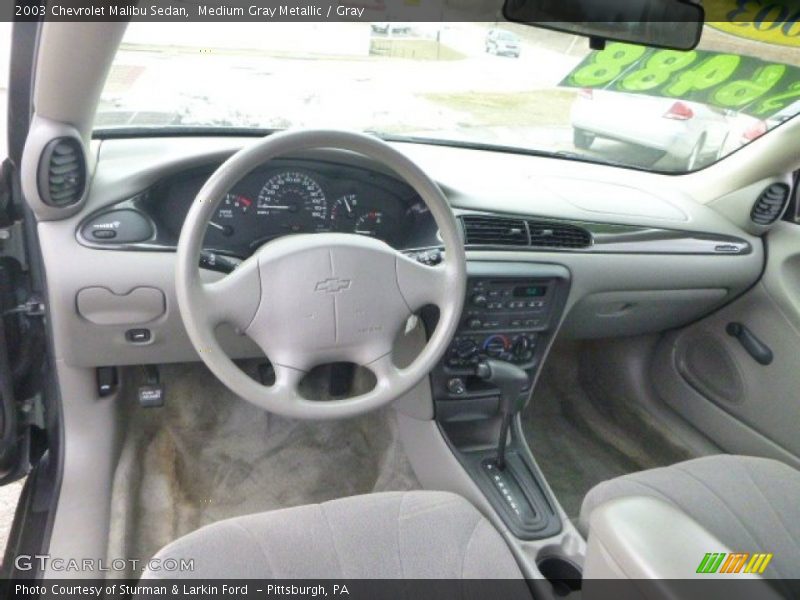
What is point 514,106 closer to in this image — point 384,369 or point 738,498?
point 384,369

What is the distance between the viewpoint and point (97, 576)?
194 cm

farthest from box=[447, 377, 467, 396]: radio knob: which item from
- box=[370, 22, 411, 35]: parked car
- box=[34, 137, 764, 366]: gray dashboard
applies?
box=[370, 22, 411, 35]: parked car

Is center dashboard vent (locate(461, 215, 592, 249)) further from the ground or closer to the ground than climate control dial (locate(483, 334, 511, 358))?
further from the ground

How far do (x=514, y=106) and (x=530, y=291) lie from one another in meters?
0.75

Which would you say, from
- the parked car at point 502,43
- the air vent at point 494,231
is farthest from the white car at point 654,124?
the air vent at point 494,231

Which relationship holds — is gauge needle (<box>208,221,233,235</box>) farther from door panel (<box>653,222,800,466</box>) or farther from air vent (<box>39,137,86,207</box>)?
door panel (<box>653,222,800,466</box>)

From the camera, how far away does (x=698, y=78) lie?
2502 mm

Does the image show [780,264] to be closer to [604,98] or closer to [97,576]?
[604,98]

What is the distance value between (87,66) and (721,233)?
2.16 meters

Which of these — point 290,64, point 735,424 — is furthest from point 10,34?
point 735,424

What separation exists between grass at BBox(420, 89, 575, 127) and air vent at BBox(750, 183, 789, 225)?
29.9 inches

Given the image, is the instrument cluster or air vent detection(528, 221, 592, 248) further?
air vent detection(528, 221, 592, 248)

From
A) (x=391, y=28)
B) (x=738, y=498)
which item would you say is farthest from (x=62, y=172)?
(x=738, y=498)

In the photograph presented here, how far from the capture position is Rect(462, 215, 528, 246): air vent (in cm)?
210
